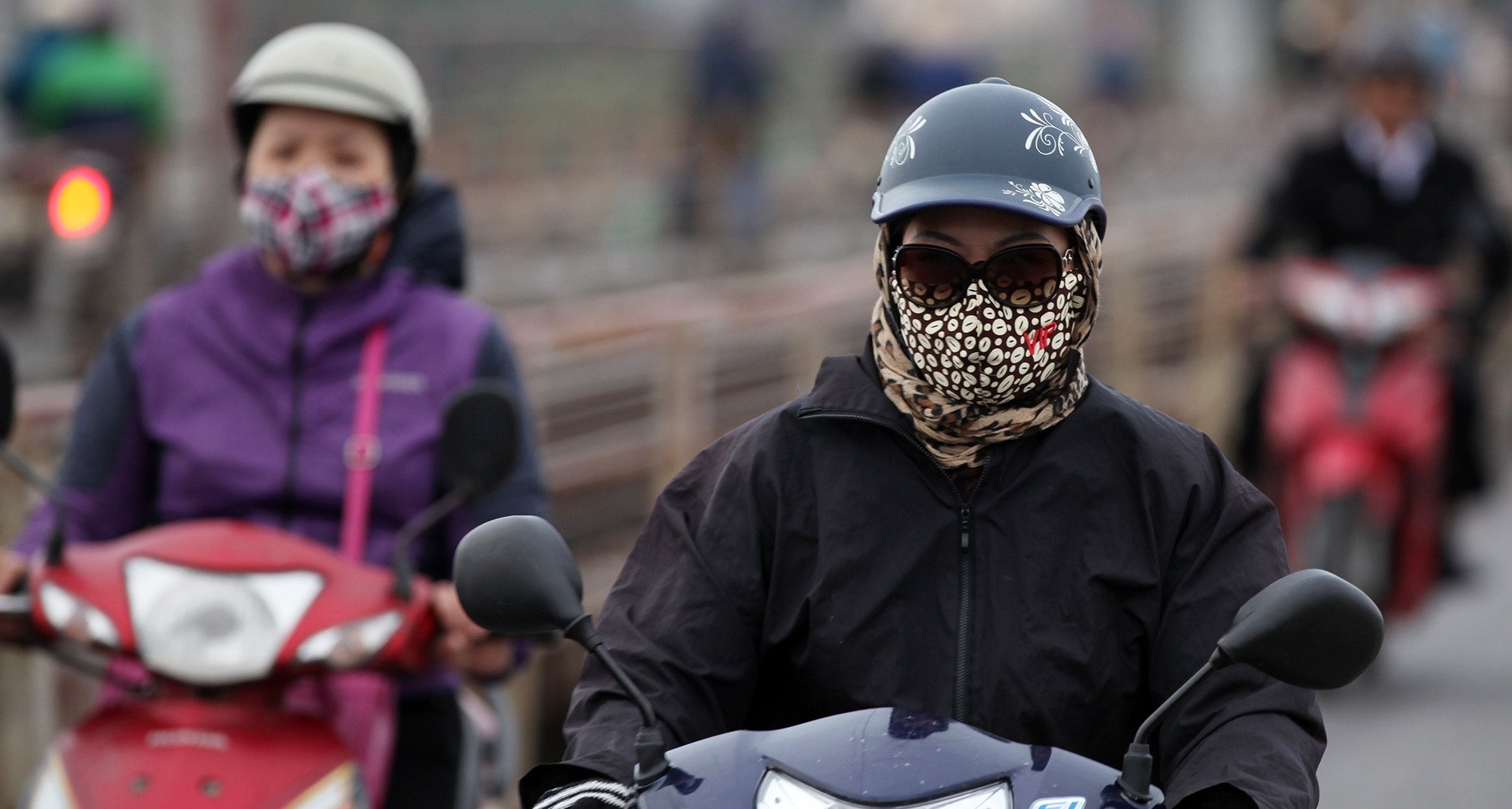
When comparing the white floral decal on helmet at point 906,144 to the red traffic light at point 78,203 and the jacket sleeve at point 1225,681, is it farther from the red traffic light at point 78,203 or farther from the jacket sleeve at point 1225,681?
the red traffic light at point 78,203

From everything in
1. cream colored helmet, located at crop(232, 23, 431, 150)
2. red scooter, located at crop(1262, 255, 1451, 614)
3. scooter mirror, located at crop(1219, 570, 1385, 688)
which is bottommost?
red scooter, located at crop(1262, 255, 1451, 614)

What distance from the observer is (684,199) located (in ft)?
62.6

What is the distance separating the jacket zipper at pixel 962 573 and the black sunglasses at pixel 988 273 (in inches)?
7.4

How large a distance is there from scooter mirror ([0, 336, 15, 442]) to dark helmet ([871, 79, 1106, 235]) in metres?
1.76

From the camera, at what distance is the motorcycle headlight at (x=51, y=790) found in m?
3.96

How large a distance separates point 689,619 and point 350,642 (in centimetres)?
105

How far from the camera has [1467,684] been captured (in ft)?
32.2

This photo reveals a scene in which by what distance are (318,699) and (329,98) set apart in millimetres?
1262

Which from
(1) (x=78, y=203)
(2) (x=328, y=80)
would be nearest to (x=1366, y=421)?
(1) (x=78, y=203)

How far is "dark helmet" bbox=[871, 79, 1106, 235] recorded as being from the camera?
3.23 m

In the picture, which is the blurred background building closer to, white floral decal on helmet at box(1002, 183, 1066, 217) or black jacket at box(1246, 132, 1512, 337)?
black jacket at box(1246, 132, 1512, 337)

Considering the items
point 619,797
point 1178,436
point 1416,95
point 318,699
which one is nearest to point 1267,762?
point 1178,436

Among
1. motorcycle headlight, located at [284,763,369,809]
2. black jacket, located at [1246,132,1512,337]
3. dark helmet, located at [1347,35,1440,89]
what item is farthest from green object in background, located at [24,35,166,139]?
motorcycle headlight, located at [284,763,369,809]

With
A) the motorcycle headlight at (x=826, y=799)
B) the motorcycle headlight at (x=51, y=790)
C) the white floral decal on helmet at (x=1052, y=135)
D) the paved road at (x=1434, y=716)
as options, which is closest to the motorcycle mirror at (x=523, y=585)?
the motorcycle headlight at (x=826, y=799)
